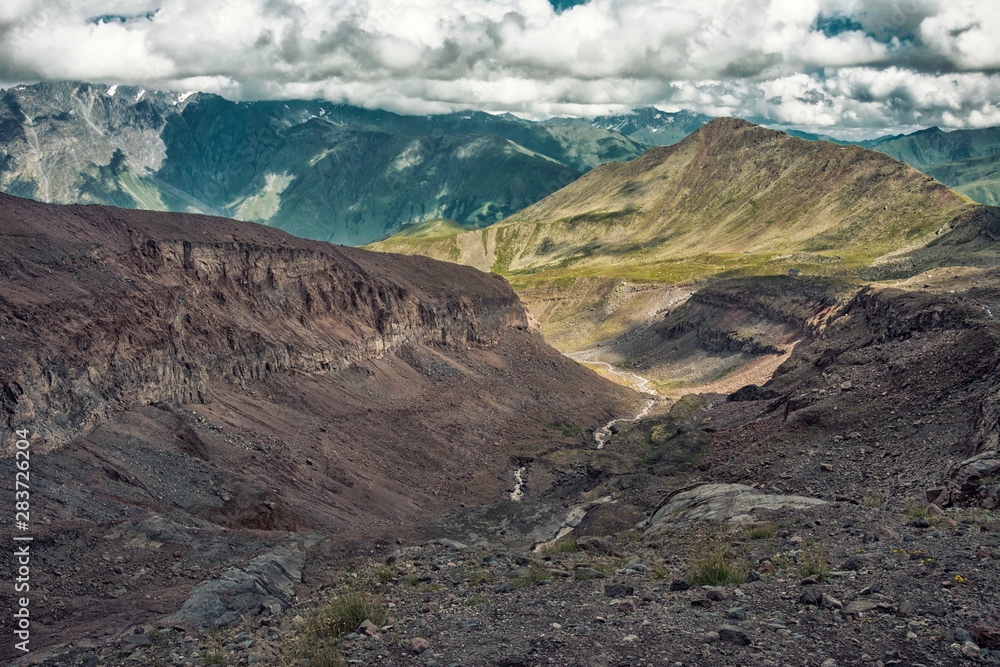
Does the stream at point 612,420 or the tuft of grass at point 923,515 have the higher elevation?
the tuft of grass at point 923,515

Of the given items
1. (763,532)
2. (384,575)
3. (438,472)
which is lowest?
(438,472)

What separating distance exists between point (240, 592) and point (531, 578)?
7.60 m

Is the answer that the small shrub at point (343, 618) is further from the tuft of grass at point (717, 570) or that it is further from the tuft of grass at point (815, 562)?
the tuft of grass at point (815, 562)

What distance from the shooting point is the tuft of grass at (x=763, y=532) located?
1867cm

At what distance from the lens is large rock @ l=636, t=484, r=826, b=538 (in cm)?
2182

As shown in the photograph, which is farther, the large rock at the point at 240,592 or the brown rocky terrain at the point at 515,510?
the large rock at the point at 240,592

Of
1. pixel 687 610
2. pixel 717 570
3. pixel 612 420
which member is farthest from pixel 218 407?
pixel 612 420

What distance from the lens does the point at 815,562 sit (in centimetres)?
1513

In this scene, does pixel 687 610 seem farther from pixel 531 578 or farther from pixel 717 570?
pixel 531 578

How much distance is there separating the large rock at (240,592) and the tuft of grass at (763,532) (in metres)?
12.4

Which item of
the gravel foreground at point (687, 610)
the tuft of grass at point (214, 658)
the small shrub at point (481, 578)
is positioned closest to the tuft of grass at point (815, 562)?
the gravel foreground at point (687, 610)

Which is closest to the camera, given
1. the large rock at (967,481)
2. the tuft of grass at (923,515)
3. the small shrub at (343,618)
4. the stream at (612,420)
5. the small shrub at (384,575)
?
the small shrub at (343,618)

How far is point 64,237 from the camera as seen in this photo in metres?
42.1

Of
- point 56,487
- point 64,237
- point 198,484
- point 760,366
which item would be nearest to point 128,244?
point 64,237
